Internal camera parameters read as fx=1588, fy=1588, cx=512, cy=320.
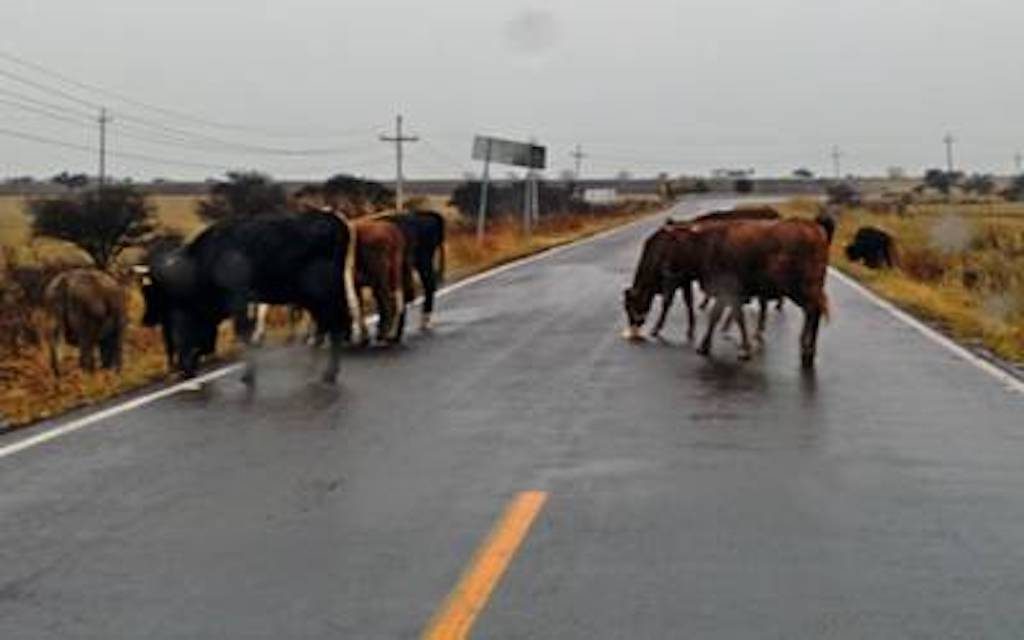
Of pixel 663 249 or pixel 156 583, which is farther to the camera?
pixel 663 249

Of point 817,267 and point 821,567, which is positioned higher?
point 817,267

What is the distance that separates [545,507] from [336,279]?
6487mm

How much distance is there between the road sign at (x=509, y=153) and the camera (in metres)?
49.5

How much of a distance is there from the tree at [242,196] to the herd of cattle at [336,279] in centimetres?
3289

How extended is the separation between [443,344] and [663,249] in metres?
2.92

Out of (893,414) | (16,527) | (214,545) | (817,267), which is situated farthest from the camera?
(817,267)

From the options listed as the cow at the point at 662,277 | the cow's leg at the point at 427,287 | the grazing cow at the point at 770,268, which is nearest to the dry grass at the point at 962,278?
the grazing cow at the point at 770,268

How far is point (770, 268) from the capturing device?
50.8 ft

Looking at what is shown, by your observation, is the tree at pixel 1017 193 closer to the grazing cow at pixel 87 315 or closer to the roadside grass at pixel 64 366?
the roadside grass at pixel 64 366

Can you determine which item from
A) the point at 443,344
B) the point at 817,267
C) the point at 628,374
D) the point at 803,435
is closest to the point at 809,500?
the point at 803,435

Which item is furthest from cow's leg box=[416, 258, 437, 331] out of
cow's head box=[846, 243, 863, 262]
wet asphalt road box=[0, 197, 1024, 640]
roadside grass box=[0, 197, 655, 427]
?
cow's head box=[846, 243, 863, 262]

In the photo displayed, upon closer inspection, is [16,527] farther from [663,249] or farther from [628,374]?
[663,249]

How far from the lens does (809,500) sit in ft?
26.5

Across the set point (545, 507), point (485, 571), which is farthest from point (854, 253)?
point (485, 571)
